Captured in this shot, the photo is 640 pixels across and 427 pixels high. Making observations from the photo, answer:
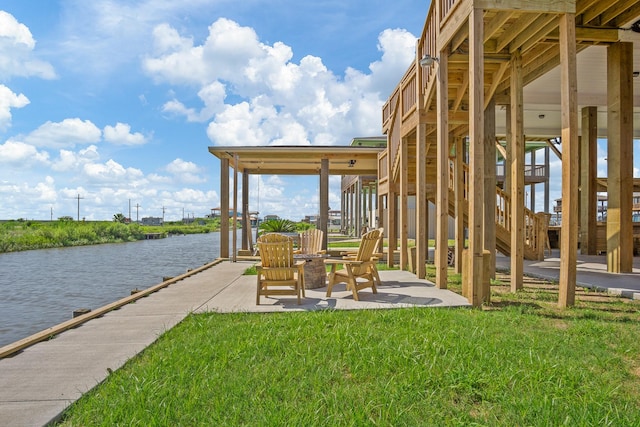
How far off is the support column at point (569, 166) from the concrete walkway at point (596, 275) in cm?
160

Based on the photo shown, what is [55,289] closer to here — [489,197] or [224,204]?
[224,204]

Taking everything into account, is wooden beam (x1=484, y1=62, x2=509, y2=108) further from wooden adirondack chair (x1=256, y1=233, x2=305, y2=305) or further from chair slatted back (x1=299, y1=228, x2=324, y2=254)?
wooden adirondack chair (x1=256, y1=233, x2=305, y2=305)

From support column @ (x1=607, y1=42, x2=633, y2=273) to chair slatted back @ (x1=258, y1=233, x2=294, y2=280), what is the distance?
6502 mm

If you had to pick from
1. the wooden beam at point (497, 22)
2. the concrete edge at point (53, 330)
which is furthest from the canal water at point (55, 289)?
the wooden beam at point (497, 22)

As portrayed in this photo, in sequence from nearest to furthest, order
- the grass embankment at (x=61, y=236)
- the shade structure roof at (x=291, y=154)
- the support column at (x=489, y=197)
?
1. the support column at (x=489, y=197)
2. the shade structure roof at (x=291, y=154)
3. the grass embankment at (x=61, y=236)

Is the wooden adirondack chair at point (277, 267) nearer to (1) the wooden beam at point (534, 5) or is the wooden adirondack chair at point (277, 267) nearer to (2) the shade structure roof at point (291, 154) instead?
(1) the wooden beam at point (534, 5)

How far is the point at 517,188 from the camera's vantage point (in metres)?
6.68

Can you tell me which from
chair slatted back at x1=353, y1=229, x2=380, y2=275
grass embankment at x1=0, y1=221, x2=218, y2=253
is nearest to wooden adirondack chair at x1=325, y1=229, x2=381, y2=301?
chair slatted back at x1=353, y1=229, x2=380, y2=275

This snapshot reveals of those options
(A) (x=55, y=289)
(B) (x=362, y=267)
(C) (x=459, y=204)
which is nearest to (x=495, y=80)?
(C) (x=459, y=204)

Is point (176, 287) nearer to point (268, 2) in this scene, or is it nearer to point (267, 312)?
point (267, 312)

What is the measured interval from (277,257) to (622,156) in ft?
22.7

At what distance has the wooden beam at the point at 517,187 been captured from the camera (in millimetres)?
6676

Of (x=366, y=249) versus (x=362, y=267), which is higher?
(x=366, y=249)

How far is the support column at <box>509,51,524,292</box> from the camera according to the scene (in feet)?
21.9
